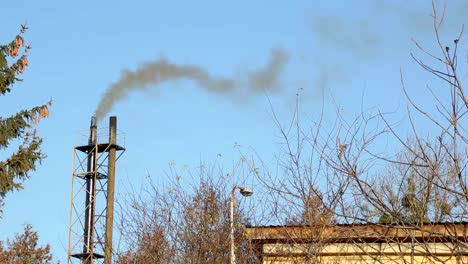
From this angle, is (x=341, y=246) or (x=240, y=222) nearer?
(x=341, y=246)

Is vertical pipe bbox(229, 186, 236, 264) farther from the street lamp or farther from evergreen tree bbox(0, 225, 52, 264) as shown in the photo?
evergreen tree bbox(0, 225, 52, 264)

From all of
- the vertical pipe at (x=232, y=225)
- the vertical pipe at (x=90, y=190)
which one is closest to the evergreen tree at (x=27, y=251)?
the vertical pipe at (x=90, y=190)

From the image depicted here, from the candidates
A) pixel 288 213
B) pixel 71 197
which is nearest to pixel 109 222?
pixel 71 197

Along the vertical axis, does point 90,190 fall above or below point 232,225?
above

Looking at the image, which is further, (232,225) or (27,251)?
(27,251)

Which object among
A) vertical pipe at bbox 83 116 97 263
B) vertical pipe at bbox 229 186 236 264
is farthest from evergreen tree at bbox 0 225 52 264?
vertical pipe at bbox 229 186 236 264

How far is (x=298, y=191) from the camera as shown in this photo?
420 inches

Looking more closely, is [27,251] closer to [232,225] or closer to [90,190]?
[90,190]

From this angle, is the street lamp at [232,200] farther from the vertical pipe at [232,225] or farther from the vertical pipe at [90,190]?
the vertical pipe at [90,190]

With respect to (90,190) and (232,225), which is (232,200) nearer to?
(232,225)

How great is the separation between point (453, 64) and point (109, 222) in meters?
26.5

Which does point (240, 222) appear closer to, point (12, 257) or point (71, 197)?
point (71, 197)

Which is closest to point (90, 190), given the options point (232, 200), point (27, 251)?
point (27, 251)

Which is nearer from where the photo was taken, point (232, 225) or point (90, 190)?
point (232, 225)
